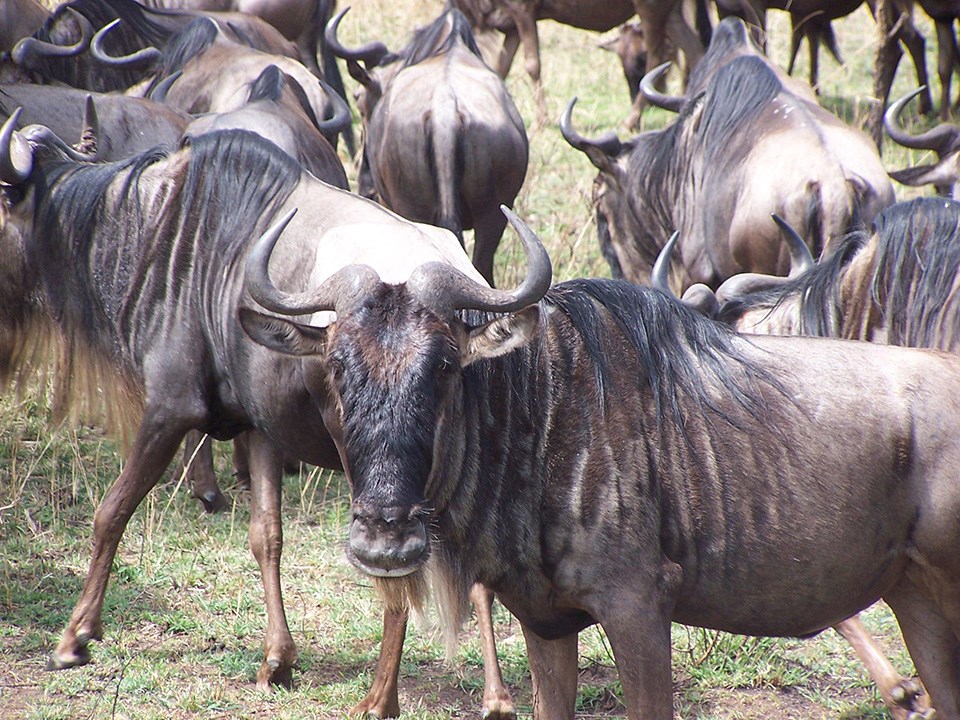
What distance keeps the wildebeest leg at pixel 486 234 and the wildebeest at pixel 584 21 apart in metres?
4.07

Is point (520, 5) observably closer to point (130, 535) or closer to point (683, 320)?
point (130, 535)

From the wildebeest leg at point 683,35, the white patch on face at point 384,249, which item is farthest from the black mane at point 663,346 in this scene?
the wildebeest leg at point 683,35

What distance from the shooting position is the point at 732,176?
6480 millimetres

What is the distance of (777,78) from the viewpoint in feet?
22.3

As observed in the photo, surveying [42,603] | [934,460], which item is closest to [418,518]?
[934,460]

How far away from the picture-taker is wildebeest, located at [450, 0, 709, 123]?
37.1ft

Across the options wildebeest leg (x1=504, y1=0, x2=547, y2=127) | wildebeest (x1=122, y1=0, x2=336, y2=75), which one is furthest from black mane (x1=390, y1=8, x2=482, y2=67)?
wildebeest leg (x1=504, y1=0, x2=547, y2=127)

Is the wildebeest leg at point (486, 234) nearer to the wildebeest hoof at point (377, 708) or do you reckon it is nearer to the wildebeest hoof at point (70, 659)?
the wildebeest hoof at point (377, 708)

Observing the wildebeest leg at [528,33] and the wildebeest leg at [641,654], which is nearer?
the wildebeest leg at [641,654]

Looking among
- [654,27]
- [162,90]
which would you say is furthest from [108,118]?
[654,27]

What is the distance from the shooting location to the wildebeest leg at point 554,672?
134 inches

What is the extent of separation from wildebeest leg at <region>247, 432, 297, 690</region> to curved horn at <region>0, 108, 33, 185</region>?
4.14 feet

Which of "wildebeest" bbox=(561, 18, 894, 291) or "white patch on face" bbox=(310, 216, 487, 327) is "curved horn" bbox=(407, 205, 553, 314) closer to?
"white patch on face" bbox=(310, 216, 487, 327)

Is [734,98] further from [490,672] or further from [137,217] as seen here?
[490,672]
